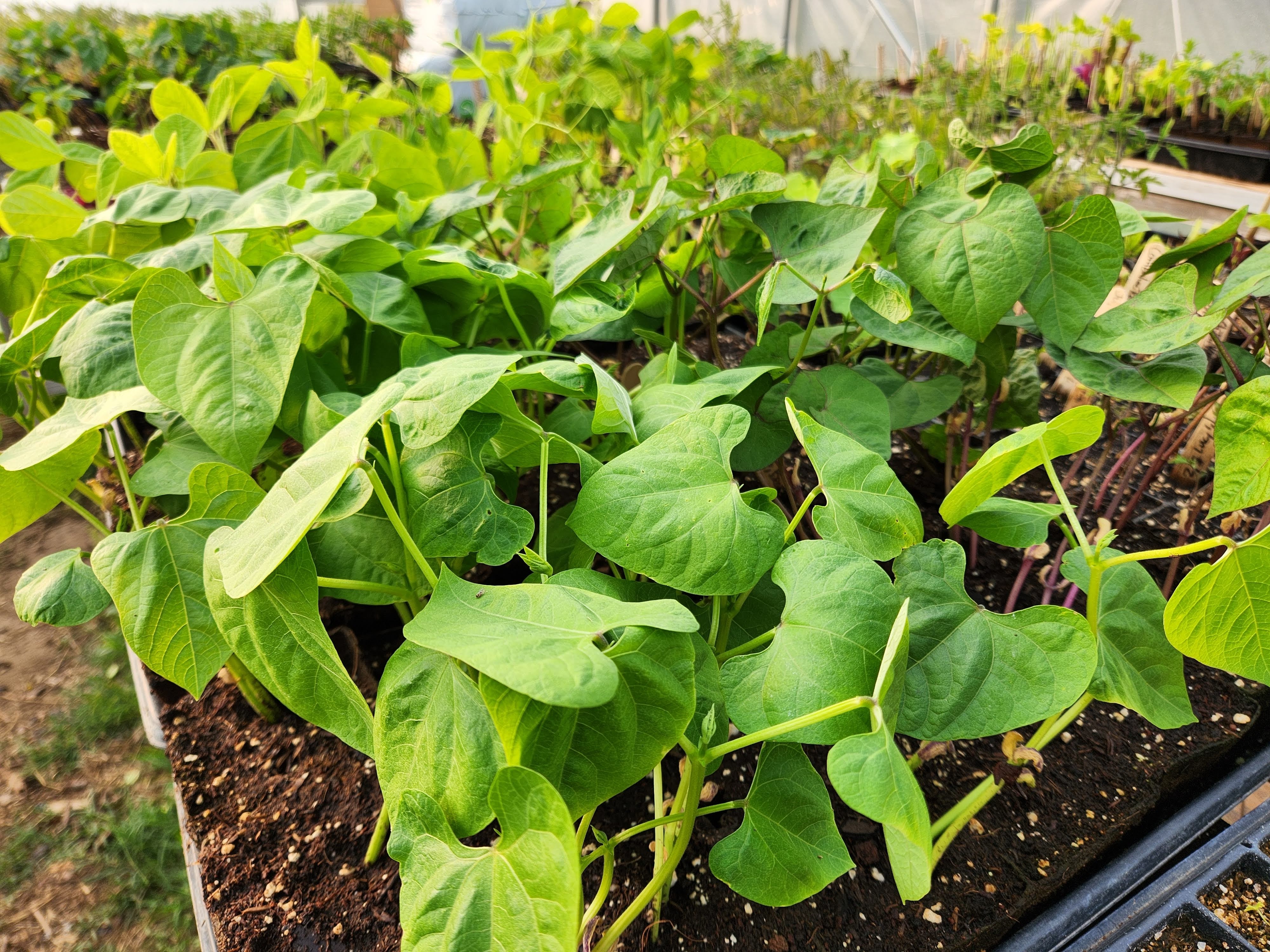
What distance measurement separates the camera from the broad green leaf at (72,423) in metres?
0.59

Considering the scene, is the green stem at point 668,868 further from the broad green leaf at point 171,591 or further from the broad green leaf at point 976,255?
the broad green leaf at point 976,255

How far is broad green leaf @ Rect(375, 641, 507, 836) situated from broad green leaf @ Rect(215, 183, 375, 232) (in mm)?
458

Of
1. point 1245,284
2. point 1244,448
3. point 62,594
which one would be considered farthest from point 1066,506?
point 62,594

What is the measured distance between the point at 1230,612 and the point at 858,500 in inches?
8.9

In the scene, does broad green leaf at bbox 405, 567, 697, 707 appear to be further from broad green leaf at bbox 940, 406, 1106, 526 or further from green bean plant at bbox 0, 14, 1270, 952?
broad green leaf at bbox 940, 406, 1106, 526

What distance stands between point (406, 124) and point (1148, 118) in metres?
2.63

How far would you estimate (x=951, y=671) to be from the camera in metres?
0.51

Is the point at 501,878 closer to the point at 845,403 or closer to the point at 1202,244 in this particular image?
the point at 845,403

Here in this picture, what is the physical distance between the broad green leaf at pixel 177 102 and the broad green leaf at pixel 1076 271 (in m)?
1.21

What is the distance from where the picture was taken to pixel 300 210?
0.78 meters

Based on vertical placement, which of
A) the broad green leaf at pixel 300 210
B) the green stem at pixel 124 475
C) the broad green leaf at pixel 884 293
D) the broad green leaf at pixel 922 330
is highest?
the broad green leaf at pixel 884 293

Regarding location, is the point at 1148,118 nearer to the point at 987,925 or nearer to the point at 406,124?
the point at 406,124

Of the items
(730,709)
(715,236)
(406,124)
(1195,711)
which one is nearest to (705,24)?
(406,124)

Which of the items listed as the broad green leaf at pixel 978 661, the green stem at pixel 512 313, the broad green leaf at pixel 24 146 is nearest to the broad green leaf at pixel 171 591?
the green stem at pixel 512 313
